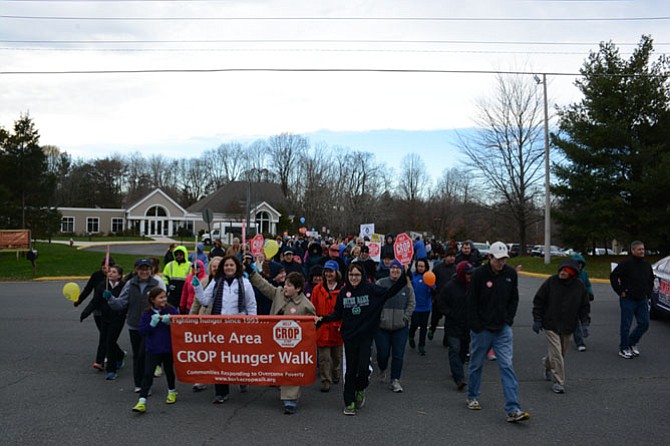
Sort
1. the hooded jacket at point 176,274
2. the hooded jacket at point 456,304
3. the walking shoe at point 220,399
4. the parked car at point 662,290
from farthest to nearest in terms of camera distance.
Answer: the parked car at point 662,290 < the hooded jacket at point 176,274 < the hooded jacket at point 456,304 < the walking shoe at point 220,399

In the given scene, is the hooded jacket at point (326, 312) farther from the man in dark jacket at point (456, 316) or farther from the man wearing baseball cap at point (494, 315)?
the man wearing baseball cap at point (494, 315)

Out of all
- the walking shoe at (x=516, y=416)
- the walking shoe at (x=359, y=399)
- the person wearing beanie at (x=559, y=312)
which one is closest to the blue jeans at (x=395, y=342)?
the walking shoe at (x=359, y=399)

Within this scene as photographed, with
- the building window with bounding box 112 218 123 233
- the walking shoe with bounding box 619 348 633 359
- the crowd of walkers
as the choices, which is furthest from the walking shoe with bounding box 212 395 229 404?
the building window with bounding box 112 218 123 233

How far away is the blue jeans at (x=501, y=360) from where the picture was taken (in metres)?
6.21

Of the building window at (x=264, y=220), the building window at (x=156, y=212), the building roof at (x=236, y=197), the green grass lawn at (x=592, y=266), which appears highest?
the building roof at (x=236, y=197)

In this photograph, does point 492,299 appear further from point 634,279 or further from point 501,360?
point 634,279

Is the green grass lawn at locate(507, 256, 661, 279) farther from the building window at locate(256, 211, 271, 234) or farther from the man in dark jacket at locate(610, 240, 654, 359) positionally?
the building window at locate(256, 211, 271, 234)

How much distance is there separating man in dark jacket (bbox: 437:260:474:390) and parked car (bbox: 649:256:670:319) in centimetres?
613

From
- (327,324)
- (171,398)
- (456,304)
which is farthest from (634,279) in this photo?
(171,398)

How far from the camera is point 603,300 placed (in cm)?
1728

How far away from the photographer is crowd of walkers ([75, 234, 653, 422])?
654cm

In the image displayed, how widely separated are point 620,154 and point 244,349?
27860 mm

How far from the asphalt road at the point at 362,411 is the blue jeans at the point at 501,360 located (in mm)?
243

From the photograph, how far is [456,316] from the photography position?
7711 mm
